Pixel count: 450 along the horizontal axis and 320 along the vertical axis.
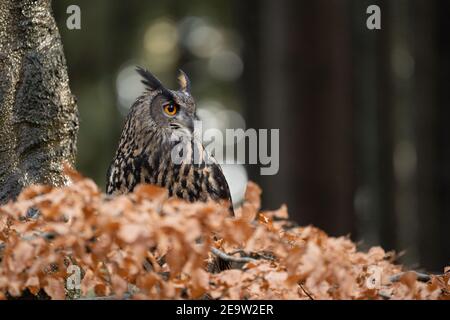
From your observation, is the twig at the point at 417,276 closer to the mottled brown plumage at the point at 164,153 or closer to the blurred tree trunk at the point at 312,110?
the mottled brown plumage at the point at 164,153

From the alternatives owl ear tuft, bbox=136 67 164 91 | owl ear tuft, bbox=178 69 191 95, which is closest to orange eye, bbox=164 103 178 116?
owl ear tuft, bbox=136 67 164 91

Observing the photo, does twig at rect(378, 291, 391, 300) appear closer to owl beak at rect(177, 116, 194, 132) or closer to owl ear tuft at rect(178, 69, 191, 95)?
owl beak at rect(177, 116, 194, 132)

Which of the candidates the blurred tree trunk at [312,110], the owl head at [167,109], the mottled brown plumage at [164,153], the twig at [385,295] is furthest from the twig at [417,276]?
the blurred tree trunk at [312,110]

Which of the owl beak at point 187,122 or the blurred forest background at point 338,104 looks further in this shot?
the blurred forest background at point 338,104

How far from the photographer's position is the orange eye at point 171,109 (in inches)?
185

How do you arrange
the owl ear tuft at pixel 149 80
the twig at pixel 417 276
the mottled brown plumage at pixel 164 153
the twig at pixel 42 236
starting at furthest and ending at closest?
the owl ear tuft at pixel 149 80 → the mottled brown plumage at pixel 164 153 → the twig at pixel 417 276 → the twig at pixel 42 236

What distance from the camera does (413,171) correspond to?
11430 mm

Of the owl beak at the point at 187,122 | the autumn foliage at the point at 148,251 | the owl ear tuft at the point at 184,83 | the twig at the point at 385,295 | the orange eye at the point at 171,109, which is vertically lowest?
the twig at the point at 385,295

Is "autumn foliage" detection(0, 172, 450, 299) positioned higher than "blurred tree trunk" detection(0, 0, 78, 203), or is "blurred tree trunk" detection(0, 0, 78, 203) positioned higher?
"blurred tree trunk" detection(0, 0, 78, 203)

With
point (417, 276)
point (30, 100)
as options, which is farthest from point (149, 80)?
point (417, 276)

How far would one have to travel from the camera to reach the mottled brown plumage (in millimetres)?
4445

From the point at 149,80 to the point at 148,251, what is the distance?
2.27 meters

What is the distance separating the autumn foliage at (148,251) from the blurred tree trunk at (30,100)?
4.04 ft
